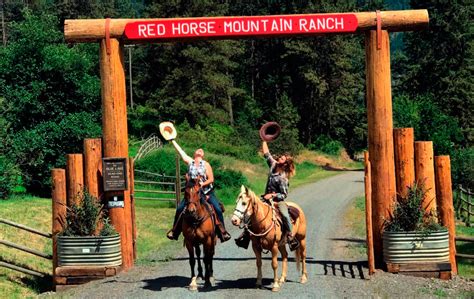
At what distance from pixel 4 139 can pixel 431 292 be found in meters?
24.2

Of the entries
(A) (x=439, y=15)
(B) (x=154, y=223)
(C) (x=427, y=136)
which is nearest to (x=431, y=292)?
(B) (x=154, y=223)

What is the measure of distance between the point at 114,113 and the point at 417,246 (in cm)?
704

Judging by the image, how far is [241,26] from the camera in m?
15.6

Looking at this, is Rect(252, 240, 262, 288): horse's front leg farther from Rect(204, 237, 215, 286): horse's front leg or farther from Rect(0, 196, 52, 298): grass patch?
Rect(0, 196, 52, 298): grass patch

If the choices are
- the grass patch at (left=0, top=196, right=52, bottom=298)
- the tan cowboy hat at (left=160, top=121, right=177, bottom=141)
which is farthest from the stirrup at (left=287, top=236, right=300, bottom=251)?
the grass patch at (left=0, top=196, right=52, bottom=298)

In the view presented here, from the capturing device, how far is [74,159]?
15.8 m

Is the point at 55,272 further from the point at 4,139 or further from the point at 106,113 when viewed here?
the point at 4,139

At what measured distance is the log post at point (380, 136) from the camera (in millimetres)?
15531

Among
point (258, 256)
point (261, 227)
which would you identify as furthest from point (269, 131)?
point (258, 256)

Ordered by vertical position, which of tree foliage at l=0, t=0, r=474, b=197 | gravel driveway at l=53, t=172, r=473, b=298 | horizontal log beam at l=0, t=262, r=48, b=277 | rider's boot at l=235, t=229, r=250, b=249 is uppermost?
tree foliage at l=0, t=0, r=474, b=197

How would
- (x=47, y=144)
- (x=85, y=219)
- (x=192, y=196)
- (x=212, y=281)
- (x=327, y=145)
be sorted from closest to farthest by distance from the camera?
(x=192, y=196)
(x=212, y=281)
(x=85, y=219)
(x=47, y=144)
(x=327, y=145)

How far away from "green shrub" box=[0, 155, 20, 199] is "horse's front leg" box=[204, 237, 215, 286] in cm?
1701

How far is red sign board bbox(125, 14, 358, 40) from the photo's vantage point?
1553 centimetres

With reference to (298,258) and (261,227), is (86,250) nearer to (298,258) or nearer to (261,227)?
(261,227)
